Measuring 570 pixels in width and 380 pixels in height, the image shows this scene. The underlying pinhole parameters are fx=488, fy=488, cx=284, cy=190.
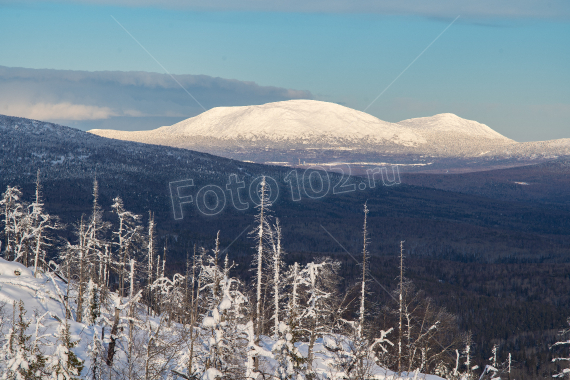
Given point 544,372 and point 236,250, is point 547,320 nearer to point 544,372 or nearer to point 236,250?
point 544,372

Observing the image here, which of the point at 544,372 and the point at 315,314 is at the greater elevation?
the point at 315,314

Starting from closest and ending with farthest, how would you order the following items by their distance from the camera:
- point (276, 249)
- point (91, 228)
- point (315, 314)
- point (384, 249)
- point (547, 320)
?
1. point (315, 314)
2. point (276, 249)
3. point (91, 228)
4. point (547, 320)
5. point (384, 249)

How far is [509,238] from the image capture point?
196625 mm

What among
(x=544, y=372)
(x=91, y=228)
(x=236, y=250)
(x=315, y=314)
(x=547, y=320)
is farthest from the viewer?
(x=236, y=250)

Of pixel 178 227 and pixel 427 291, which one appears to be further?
pixel 178 227

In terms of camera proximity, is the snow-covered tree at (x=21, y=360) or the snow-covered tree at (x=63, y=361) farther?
the snow-covered tree at (x=63, y=361)

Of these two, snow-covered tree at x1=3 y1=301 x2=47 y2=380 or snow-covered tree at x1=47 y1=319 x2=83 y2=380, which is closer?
snow-covered tree at x1=3 y1=301 x2=47 y2=380

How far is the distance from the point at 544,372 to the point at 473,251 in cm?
11289

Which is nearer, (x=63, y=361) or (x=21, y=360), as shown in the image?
(x=21, y=360)

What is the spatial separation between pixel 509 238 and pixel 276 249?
18746 centimetres

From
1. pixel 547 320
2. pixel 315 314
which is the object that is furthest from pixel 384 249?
pixel 315 314

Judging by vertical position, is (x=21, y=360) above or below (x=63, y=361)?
above

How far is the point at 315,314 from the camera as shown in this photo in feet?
67.4

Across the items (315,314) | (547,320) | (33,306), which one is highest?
(315,314)
